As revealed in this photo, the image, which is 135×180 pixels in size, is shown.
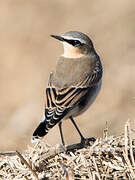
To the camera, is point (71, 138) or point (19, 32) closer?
point (71, 138)

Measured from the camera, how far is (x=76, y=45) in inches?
376

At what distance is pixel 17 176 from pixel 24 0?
13747 mm

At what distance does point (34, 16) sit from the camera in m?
18.9

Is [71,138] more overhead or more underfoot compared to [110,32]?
more underfoot

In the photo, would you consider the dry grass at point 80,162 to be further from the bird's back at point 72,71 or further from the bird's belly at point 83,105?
the bird's back at point 72,71

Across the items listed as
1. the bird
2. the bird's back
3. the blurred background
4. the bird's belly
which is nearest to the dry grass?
the bird

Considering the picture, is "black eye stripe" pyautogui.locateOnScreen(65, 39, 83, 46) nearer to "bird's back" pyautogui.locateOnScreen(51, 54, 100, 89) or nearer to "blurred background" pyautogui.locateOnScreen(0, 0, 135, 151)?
"bird's back" pyautogui.locateOnScreen(51, 54, 100, 89)

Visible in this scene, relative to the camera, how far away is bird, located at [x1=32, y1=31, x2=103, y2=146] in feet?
26.5

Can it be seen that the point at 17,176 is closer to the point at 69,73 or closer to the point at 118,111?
the point at 69,73

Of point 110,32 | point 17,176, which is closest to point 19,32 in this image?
point 110,32

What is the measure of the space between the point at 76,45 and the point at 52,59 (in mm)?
7386

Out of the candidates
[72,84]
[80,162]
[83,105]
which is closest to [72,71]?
[72,84]

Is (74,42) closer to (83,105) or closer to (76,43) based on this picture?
(76,43)

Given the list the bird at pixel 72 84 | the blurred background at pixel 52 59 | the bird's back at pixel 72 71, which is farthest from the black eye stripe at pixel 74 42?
the blurred background at pixel 52 59
